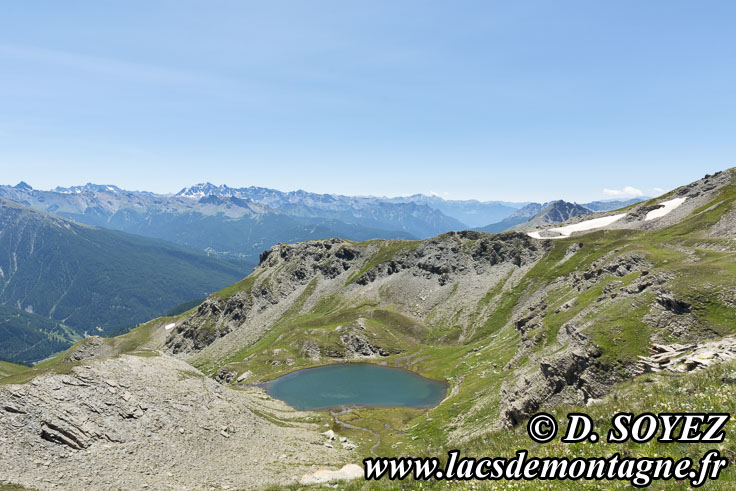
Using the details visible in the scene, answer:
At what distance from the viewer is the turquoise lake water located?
11588 cm

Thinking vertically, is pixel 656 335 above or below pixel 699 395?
below

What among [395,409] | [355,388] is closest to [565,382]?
[395,409]

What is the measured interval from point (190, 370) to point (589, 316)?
78.7 meters

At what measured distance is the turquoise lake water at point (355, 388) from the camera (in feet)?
380

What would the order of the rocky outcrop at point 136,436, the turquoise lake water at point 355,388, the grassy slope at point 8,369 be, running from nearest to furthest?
the rocky outcrop at point 136,436 → the turquoise lake water at point 355,388 → the grassy slope at point 8,369

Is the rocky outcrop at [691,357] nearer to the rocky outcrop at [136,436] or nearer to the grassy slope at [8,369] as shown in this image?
the rocky outcrop at [136,436]

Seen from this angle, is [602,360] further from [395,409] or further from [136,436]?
[395,409]

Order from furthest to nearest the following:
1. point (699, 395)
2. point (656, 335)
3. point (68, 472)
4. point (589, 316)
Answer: point (589, 316) → point (656, 335) → point (68, 472) → point (699, 395)

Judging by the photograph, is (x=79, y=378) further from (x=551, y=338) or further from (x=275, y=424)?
(x=551, y=338)

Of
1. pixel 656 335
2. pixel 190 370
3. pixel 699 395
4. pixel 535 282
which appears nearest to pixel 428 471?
pixel 699 395

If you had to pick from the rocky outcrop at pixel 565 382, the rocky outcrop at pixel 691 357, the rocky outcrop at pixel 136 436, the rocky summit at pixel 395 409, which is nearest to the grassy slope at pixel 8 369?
the rocky summit at pixel 395 409

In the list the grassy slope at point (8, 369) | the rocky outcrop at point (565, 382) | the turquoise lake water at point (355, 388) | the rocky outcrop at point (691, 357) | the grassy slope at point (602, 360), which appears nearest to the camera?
the grassy slope at point (602, 360)

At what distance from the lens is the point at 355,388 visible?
130250 mm

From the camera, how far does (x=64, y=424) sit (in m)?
45.6
